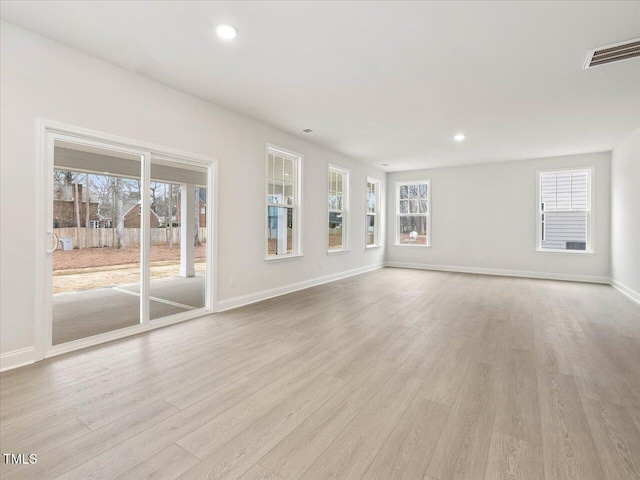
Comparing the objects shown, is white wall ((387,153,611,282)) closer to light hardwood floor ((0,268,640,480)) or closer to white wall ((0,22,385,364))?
light hardwood floor ((0,268,640,480))

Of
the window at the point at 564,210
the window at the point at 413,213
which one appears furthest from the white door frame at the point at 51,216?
the window at the point at 564,210

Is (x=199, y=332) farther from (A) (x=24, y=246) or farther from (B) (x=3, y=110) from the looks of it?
(B) (x=3, y=110)

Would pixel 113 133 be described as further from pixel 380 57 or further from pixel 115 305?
pixel 380 57

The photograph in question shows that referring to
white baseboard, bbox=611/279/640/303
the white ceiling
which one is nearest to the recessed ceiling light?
the white ceiling

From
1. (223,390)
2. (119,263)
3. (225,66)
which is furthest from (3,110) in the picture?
(223,390)

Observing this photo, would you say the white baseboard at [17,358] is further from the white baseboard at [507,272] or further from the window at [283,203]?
the white baseboard at [507,272]

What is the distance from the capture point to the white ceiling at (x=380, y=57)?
2.38 meters

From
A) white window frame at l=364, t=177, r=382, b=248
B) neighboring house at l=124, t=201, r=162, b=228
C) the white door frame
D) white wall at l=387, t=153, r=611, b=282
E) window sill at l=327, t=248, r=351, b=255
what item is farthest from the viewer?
white window frame at l=364, t=177, r=382, b=248

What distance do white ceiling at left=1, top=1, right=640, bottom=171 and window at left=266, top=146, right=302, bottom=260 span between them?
711mm

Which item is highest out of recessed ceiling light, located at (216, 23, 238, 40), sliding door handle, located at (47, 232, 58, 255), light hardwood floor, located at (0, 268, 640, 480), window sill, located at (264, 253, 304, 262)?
recessed ceiling light, located at (216, 23, 238, 40)

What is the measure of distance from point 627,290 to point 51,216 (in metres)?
8.25

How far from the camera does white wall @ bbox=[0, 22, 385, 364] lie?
2551 millimetres

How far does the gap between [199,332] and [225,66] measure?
2.83 m

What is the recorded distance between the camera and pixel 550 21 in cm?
244
